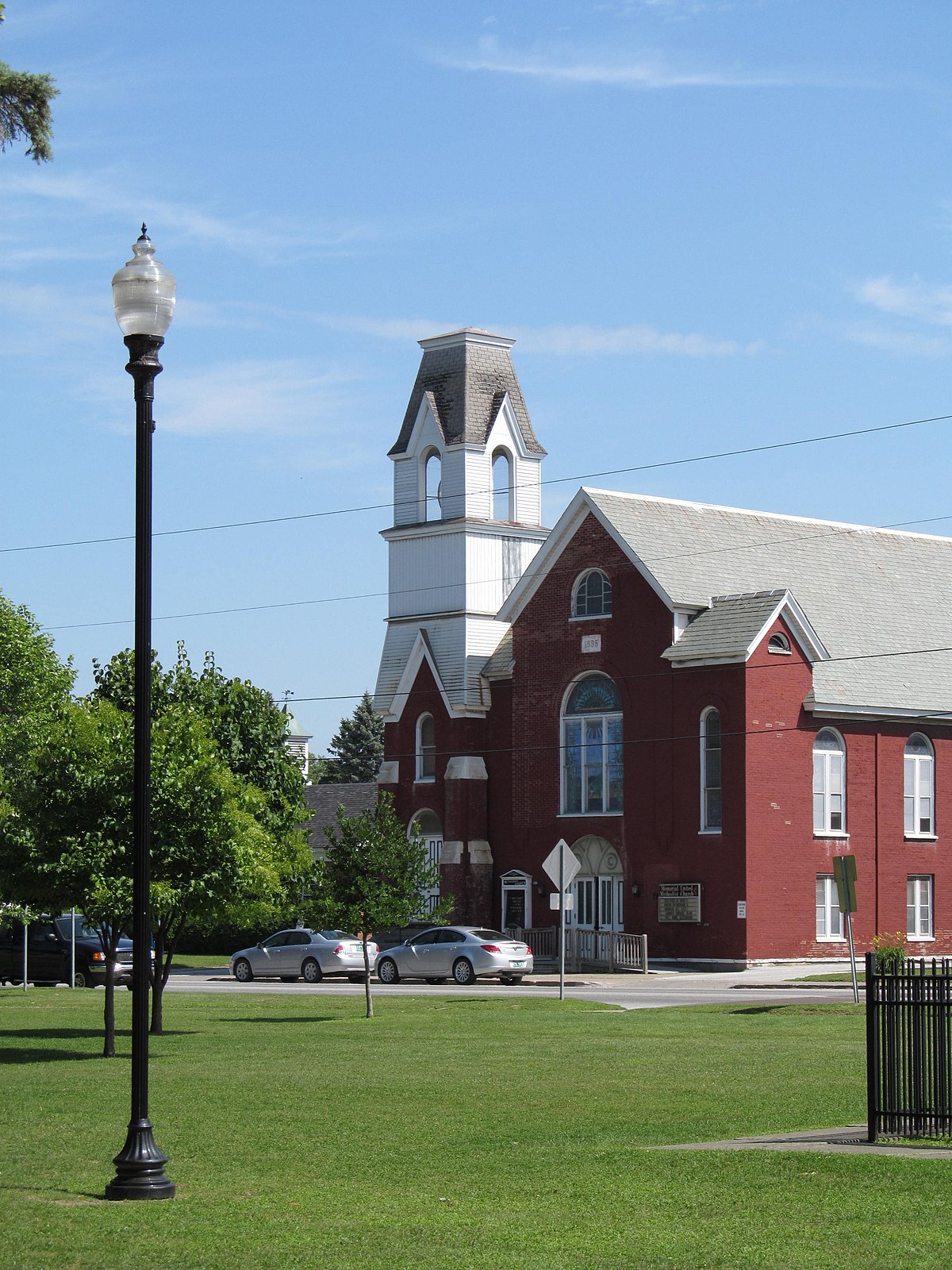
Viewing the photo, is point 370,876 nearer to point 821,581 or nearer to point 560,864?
point 560,864

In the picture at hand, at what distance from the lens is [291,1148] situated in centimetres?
1455

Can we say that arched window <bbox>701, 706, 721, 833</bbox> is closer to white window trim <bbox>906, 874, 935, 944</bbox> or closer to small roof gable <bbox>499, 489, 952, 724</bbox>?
small roof gable <bbox>499, 489, 952, 724</bbox>

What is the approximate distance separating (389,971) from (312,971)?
1.98m

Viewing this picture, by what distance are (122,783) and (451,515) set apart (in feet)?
119

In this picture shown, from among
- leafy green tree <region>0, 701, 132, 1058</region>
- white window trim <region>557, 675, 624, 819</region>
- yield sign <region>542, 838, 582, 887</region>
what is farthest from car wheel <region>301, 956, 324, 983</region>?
leafy green tree <region>0, 701, 132, 1058</region>

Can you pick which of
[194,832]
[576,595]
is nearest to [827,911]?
[576,595]

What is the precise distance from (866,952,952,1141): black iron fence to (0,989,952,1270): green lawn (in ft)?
3.17

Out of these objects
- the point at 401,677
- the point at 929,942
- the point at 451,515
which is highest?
the point at 451,515

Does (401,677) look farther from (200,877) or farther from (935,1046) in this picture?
(935,1046)

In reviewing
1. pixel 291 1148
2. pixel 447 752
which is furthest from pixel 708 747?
pixel 291 1148

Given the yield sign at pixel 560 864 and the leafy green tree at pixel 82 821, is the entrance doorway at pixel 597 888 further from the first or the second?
the leafy green tree at pixel 82 821

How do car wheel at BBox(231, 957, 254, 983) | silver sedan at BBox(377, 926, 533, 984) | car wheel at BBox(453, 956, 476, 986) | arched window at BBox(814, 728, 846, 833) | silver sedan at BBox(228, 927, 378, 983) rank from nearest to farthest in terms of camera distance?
silver sedan at BBox(377, 926, 533, 984) < car wheel at BBox(453, 956, 476, 986) < silver sedan at BBox(228, 927, 378, 983) < car wheel at BBox(231, 957, 254, 983) < arched window at BBox(814, 728, 846, 833)

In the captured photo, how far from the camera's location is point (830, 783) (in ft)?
173

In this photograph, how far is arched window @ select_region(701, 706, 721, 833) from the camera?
51.5m
